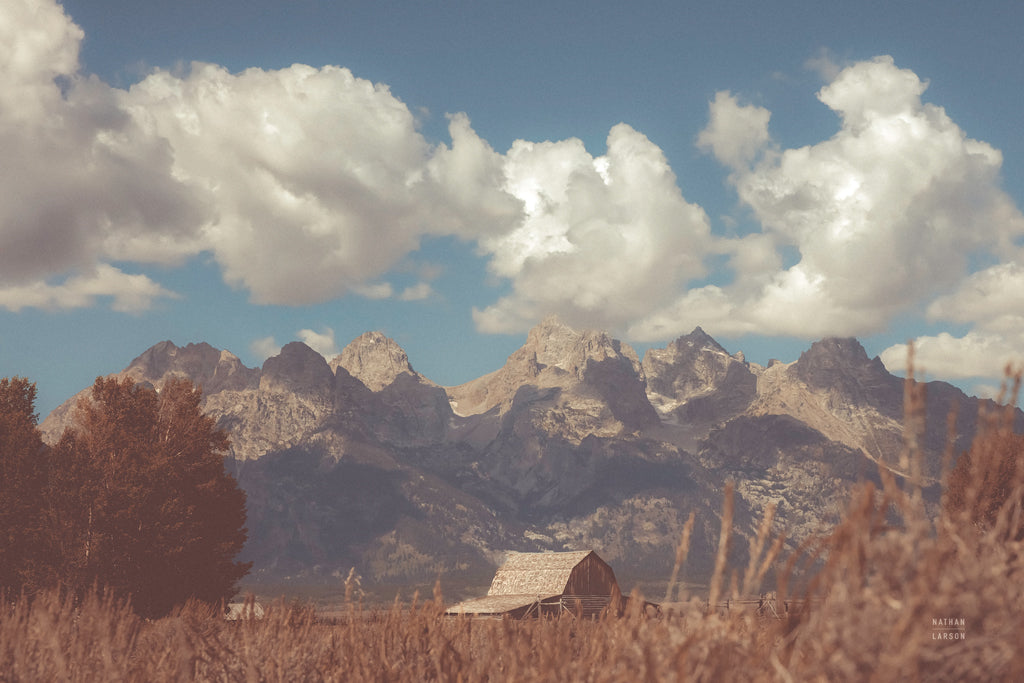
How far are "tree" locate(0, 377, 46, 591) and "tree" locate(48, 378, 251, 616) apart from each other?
2.85ft

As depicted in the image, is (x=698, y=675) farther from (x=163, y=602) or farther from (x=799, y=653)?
(x=163, y=602)

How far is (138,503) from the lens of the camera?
1156 inches

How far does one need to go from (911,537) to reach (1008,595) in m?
0.50

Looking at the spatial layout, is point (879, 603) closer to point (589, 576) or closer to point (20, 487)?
point (20, 487)

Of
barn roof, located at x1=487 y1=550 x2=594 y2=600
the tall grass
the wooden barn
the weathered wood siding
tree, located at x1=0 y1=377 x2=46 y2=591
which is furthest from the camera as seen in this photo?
the weathered wood siding

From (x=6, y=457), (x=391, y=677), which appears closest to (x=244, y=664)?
(x=391, y=677)

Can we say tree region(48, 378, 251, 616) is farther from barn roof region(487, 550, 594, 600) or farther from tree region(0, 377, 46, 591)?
barn roof region(487, 550, 594, 600)

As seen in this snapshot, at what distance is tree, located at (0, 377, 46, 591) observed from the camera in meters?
27.1

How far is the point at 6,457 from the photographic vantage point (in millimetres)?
29641

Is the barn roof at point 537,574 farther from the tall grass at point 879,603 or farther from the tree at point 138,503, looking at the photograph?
the tall grass at point 879,603

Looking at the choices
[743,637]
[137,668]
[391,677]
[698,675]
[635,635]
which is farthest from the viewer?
[137,668]

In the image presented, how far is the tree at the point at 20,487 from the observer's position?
2708 cm

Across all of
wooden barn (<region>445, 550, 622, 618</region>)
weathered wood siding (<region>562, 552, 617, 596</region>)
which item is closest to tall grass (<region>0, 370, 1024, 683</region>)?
wooden barn (<region>445, 550, 622, 618</region>)

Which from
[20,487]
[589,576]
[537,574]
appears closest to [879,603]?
[20,487]
